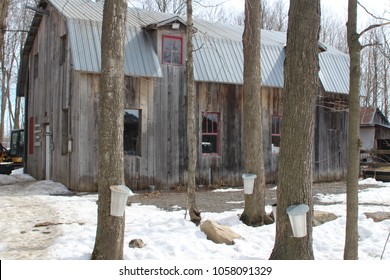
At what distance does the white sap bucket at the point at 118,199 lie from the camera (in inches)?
217

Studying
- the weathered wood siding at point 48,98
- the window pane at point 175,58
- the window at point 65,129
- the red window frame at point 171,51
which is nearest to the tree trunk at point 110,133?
the weathered wood siding at point 48,98

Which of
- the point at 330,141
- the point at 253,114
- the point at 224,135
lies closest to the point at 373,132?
the point at 330,141

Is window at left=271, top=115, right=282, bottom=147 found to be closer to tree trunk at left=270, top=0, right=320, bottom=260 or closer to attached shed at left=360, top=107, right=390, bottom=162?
attached shed at left=360, top=107, right=390, bottom=162

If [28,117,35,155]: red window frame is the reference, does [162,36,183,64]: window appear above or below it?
above

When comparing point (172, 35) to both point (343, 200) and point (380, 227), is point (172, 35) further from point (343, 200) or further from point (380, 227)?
point (380, 227)

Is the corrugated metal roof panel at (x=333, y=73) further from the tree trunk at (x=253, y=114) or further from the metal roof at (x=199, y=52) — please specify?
the tree trunk at (x=253, y=114)

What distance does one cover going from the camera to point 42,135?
58.3 ft

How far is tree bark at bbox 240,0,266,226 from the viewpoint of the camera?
867 cm

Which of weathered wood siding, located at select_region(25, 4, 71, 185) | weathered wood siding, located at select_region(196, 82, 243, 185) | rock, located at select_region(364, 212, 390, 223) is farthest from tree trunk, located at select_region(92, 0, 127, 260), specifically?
weathered wood siding, located at select_region(196, 82, 243, 185)

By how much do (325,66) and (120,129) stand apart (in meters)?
14.9

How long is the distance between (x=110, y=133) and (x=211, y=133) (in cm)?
1089

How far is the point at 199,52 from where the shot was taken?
15977 millimetres

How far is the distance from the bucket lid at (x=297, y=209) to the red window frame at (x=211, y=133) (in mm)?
11114

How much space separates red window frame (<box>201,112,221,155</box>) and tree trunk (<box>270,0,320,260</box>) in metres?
11.0
